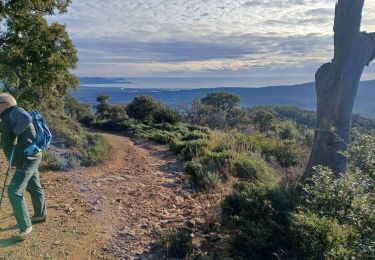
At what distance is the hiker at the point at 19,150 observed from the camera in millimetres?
4566

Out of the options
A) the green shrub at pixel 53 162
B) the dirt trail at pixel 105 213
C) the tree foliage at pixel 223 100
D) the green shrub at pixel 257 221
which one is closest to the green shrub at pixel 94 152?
the dirt trail at pixel 105 213

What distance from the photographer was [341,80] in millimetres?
6902

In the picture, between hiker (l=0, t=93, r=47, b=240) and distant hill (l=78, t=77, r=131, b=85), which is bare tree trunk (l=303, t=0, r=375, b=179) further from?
distant hill (l=78, t=77, r=131, b=85)

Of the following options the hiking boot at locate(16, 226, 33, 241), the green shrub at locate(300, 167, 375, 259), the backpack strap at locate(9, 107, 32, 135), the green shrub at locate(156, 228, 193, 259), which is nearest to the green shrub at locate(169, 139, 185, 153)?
the green shrub at locate(156, 228, 193, 259)

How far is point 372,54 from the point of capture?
23.7 feet

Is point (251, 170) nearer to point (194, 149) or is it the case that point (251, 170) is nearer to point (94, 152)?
point (194, 149)

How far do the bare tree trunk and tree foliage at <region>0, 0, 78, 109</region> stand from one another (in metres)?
6.93

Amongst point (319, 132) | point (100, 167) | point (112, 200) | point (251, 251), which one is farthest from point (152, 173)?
point (251, 251)

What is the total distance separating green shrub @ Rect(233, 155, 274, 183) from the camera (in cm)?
737

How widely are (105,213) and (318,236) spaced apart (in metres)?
3.55

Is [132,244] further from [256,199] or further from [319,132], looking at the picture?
[319,132]

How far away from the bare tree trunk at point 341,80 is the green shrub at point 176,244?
10.4 ft

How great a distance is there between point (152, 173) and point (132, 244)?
14.7ft

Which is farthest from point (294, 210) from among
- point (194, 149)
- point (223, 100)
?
point (223, 100)
